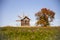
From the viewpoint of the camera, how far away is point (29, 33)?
90.2 inches

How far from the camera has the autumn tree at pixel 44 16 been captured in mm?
2311

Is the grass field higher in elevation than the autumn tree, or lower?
lower

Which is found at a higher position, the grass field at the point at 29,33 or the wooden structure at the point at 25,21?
the wooden structure at the point at 25,21

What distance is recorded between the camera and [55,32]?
2.32m

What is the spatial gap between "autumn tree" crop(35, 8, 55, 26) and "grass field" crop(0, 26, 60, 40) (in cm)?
8

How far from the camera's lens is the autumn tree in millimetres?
2311

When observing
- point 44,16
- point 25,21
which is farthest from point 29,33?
point 44,16

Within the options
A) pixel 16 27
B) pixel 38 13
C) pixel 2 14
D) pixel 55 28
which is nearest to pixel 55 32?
pixel 55 28

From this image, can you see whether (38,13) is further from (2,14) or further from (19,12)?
(2,14)

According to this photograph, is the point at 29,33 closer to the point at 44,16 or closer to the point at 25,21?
the point at 25,21

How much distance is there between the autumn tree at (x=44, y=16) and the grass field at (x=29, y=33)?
8cm

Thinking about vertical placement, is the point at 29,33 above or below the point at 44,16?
below

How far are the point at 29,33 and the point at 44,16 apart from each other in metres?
0.30

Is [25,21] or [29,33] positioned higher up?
[25,21]
